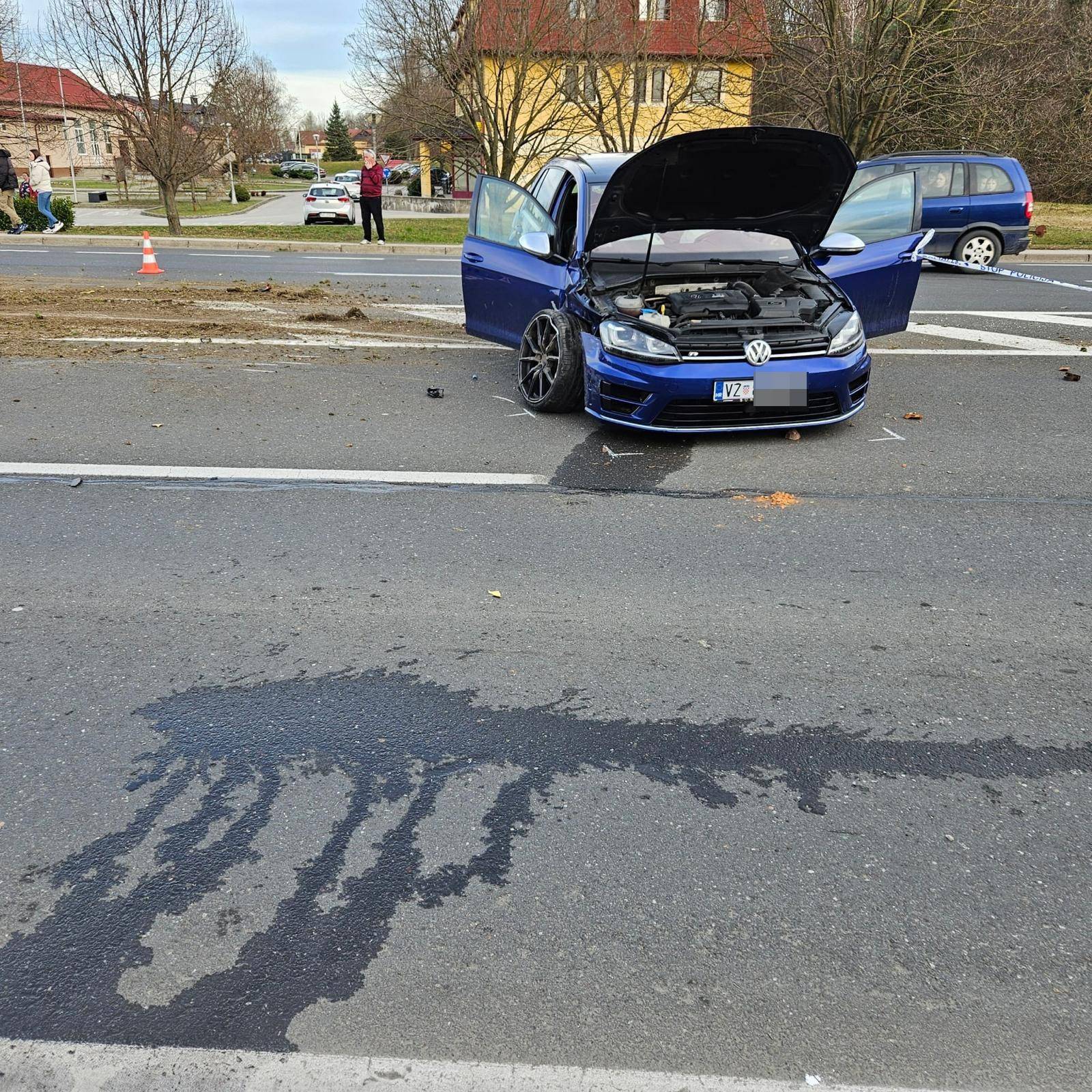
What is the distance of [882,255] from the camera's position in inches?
312

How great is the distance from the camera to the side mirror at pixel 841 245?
7.46 m

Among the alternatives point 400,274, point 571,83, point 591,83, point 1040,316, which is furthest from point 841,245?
point 591,83

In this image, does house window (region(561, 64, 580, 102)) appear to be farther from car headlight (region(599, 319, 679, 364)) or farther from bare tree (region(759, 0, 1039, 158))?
car headlight (region(599, 319, 679, 364))

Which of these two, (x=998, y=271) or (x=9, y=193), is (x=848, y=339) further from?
(x=9, y=193)

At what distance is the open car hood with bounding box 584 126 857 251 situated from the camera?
660cm

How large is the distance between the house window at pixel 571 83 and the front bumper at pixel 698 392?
2004 cm

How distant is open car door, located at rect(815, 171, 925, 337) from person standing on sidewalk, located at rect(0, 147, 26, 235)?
63.6ft

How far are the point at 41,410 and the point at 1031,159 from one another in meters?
34.6

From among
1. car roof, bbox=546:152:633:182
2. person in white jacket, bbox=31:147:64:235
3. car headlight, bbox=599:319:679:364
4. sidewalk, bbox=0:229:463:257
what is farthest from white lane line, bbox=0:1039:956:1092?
person in white jacket, bbox=31:147:64:235

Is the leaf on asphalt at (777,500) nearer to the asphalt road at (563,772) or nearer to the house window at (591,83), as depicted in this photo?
the asphalt road at (563,772)

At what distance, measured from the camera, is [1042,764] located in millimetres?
3119

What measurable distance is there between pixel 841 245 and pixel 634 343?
2.22 meters

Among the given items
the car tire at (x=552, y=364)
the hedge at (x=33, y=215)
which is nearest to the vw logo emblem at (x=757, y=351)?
the car tire at (x=552, y=364)

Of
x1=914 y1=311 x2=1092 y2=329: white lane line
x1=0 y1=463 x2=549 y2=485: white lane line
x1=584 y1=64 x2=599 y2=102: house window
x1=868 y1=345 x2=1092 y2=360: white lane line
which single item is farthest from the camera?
x1=584 y1=64 x2=599 y2=102: house window
